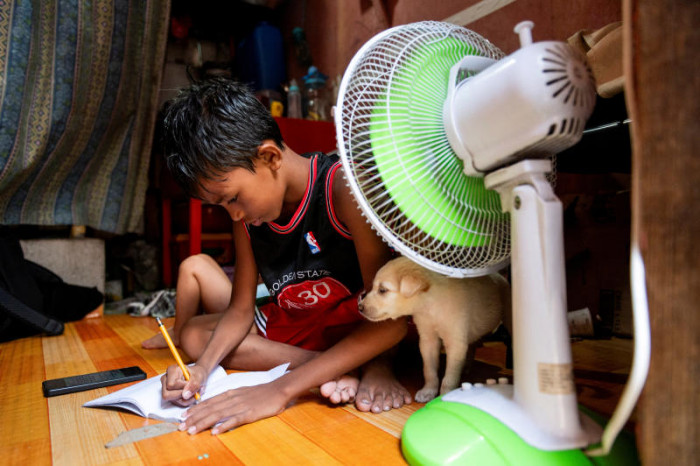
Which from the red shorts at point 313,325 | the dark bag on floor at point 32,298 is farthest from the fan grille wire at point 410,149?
the dark bag on floor at point 32,298

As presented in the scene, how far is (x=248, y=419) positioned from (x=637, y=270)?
66 cm

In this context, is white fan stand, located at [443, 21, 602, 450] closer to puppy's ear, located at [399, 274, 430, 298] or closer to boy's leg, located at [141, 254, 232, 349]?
puppy's ear, located at [399, 274, 430, 298]

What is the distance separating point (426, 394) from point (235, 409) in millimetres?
384

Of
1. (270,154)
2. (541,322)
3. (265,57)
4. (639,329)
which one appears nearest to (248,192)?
(270,154)

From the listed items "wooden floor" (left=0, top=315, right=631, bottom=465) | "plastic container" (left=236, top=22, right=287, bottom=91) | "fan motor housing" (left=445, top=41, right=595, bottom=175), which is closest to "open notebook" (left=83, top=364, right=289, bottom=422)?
"wooden floor" (left=0, top=315, right=631, bottom=465)

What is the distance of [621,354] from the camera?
1203mm

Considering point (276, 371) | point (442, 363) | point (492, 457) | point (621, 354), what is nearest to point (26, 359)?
point (276, 371)

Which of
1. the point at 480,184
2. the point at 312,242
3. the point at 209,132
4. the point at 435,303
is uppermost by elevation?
the point at 209,132

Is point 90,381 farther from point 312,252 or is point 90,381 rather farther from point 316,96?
point 316,96

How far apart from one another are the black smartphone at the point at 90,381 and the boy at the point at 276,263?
0.49 feet

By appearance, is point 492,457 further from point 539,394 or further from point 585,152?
point 585,152

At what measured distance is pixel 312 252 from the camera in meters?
1.05

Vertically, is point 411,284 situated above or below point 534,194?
below

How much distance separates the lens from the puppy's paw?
2.96 ft
